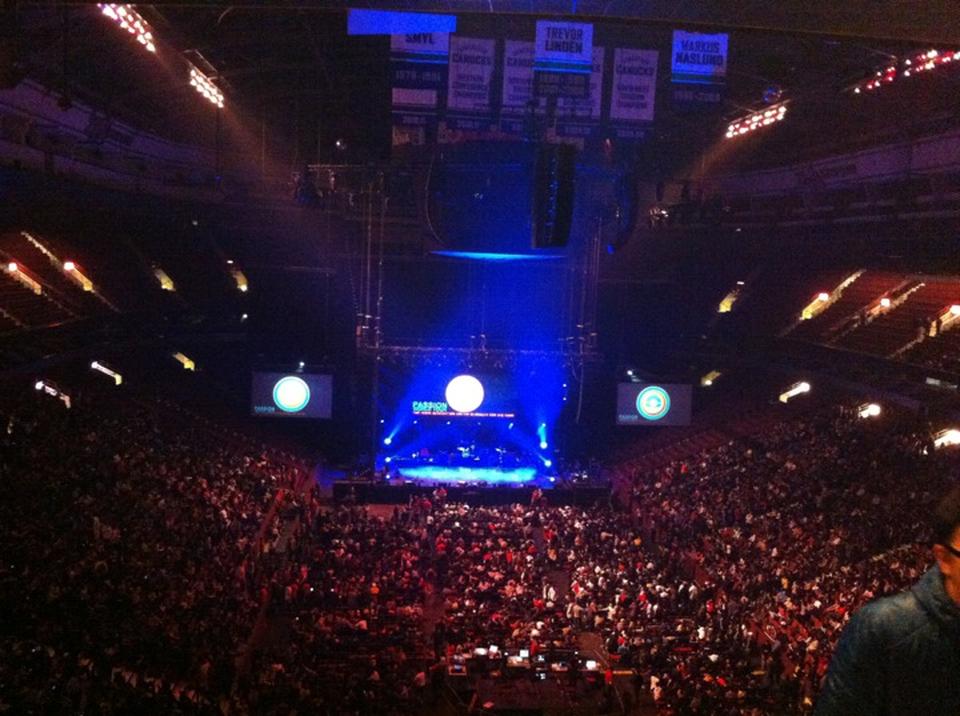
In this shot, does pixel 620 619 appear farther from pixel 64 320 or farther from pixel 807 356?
pixel 64 320

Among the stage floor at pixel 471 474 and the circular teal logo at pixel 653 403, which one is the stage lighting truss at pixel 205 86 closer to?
the stage floor at pixel 471 474

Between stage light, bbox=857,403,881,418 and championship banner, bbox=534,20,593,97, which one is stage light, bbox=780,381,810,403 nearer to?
stage light, bbox=857,403,881,418

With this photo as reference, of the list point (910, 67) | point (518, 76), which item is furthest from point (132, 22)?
point (910, 67)

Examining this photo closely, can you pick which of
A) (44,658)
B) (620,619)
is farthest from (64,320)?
(620,619)

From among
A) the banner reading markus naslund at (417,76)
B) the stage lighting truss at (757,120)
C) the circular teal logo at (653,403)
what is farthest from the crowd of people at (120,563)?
the stage lighting truss at (757,120)

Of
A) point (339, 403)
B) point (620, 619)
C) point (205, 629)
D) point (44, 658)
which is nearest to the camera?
point (44, 658)

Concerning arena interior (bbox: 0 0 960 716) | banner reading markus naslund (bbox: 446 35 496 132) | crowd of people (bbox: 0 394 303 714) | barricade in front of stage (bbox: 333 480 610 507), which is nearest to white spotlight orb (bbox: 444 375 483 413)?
arena interior (bbox: 0 0 960 716)

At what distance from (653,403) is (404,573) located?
9651 millimetres

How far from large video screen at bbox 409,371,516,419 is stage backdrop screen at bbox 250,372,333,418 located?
3600 millimetres

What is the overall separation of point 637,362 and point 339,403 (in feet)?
30.6

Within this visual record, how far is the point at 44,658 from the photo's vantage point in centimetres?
980

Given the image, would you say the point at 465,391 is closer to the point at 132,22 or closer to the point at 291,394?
the point at 291,394

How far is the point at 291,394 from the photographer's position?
79.9ft

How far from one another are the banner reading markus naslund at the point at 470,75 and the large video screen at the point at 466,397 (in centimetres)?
1292
